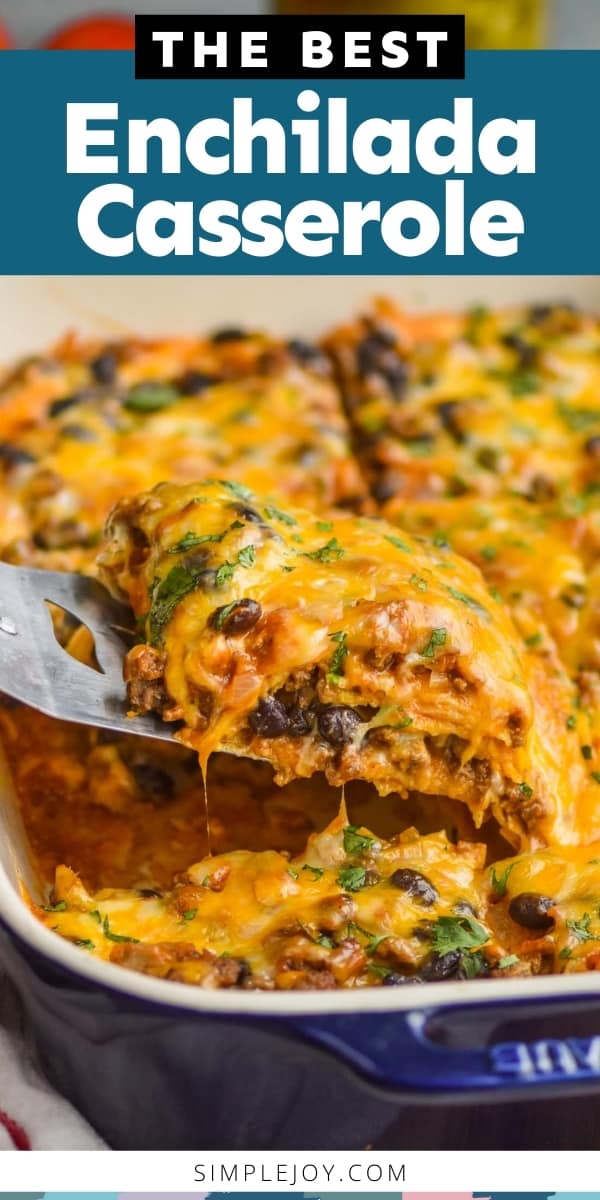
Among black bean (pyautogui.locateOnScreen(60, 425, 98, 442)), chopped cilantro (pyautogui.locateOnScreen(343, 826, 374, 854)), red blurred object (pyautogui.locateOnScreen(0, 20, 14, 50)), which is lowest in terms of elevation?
chopped cilantro (pyautogui.locateOnScreen(343, 826, 374, 854))

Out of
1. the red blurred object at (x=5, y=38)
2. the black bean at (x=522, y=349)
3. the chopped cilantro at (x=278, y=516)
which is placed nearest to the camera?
the chopped cilantro at (x=278, y=516)

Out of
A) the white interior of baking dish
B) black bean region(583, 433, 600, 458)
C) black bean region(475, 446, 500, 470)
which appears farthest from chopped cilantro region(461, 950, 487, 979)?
the white interior of baking dish

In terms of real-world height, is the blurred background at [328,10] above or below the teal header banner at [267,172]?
above

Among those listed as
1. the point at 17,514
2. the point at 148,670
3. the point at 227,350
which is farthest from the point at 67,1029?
the point at 227,350

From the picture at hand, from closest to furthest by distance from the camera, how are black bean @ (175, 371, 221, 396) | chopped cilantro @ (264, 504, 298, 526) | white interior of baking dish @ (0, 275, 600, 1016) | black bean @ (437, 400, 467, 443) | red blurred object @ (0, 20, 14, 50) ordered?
chopped cilantro @ (264, 504, 298, 526) < black bean @ (437, 400, 467, 443) < black bean @ (175, 371, 221, 396) < white interior of baking dish @ (0, 275, 600, 1016) < red blurred object @ (0, 20, 14, 50)

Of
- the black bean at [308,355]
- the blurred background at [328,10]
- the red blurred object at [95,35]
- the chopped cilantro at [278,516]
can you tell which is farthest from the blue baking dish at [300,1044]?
the red blurred object at [95,35]

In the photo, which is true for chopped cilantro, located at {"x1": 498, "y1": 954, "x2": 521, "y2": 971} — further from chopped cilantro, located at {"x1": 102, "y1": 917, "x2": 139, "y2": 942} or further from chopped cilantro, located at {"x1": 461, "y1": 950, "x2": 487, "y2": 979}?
chopped cilantro, located at {"x1": 102, "y1": 917, "x2": 139, "y2": 942}

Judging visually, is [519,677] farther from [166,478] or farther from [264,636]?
[166,478]

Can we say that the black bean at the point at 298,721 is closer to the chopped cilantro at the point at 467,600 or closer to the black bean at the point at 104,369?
the chopped cilantro at the point at 467,600
